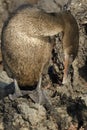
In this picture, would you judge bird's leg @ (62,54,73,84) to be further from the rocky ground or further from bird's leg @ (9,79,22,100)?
bird's leg @ (9,79,22,100)

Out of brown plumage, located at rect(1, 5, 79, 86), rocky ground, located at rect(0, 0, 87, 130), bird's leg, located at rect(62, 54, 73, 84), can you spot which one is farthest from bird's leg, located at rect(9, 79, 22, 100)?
bird's leg, located at rect(62, 54, 73, 84)

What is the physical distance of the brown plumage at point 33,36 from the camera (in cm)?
503

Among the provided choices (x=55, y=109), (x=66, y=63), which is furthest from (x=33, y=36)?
(x=55, y=109)

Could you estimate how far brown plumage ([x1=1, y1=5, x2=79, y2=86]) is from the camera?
5.03 meters

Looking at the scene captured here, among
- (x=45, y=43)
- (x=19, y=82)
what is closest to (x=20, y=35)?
(x=45, y=43)

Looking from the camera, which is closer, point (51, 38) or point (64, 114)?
point (64, 114)

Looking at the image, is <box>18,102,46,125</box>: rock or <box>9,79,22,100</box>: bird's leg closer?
<box>18,102,46,125</box>: rock

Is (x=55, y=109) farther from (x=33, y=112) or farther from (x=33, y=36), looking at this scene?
(x=33, y=36)

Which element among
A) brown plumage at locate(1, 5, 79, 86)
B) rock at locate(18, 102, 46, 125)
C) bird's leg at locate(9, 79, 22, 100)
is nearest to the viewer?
rock at locate(18, 102, 46, 125)

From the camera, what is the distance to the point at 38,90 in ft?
17.9

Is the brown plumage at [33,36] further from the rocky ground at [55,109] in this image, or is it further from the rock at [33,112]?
the rock at [33,112]

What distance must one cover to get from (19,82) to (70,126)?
0.88m

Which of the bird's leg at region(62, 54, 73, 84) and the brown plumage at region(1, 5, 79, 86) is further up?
the brown plumage at region(1, 5, 79, 86)

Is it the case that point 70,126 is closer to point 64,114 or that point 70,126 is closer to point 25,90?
point 64,114
